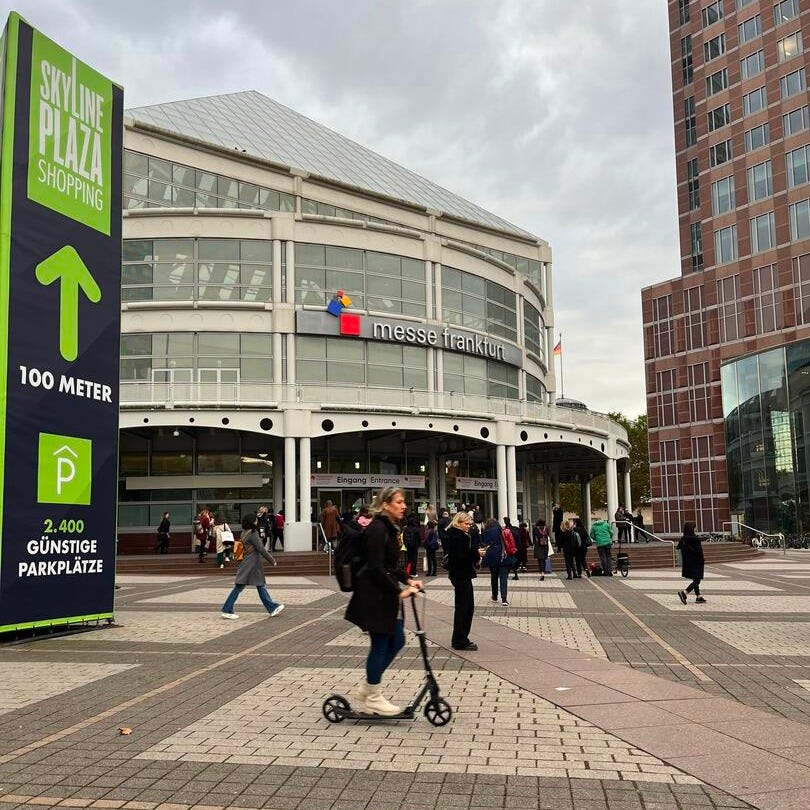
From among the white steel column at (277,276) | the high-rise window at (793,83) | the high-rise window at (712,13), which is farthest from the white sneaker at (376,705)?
the high-rise window at (712,13)

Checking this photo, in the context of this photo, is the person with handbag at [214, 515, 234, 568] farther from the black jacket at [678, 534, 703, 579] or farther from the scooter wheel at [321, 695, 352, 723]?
the scooter wheel at [321, 695, 352, 723]

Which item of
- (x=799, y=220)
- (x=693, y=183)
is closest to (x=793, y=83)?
(x=799, y=220)

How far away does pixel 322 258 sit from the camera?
115 ft

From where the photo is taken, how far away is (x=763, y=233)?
188ft

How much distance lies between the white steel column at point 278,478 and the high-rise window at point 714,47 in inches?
1875

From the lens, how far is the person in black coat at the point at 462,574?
10.2 metres

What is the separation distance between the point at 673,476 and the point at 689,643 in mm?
55746

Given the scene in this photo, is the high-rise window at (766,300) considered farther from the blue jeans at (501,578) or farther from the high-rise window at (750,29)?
the blue jeans at (501,578)

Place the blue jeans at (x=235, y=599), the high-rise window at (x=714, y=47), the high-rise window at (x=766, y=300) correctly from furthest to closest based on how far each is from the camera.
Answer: the high-rise window at (x=714, y=47), the high-rise window at (x=766, y=300), the blue jeans at (x=235, y=599)

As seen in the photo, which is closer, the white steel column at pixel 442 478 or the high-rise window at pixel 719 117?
the white steel column at pixel 442 478

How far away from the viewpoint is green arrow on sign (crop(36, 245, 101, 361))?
39.8 ft

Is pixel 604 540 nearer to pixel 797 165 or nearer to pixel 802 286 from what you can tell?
pixel 802 286

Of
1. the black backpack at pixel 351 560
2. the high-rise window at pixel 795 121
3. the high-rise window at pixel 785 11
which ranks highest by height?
the high-rise window at pixel 785 11

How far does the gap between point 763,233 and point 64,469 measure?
181ft
